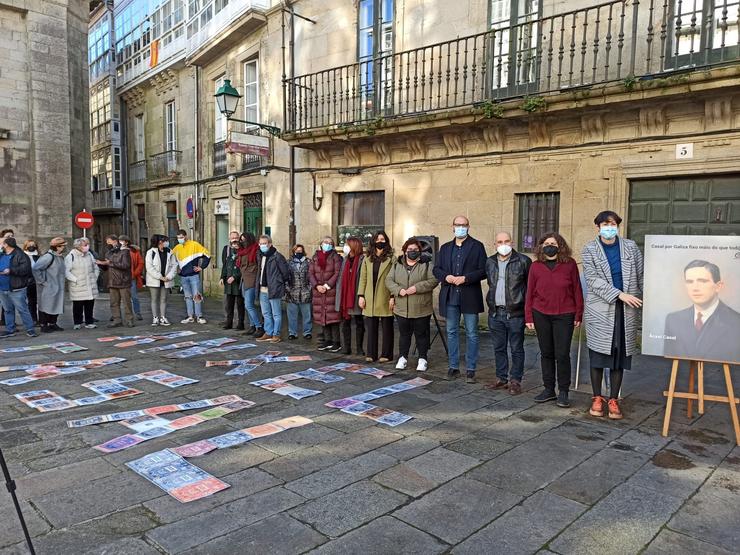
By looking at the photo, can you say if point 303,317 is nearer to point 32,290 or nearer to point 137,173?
point 32,290

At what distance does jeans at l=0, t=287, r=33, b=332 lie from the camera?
9359mm

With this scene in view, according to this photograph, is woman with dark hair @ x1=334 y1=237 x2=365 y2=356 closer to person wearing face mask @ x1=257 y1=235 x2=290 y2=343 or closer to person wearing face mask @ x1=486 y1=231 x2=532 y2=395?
person wearing face mask @ x1=257 y1=235 x2=290 y2=343

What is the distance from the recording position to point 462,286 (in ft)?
20.9

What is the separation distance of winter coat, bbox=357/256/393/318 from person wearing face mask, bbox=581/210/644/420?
9.22 ft

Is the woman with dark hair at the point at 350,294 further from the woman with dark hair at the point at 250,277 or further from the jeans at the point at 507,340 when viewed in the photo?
the jeans at the point at 507,340

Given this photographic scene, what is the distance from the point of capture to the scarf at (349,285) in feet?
25.4

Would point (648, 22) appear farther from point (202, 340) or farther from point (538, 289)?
point (202, 340)

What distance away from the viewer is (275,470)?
384cm

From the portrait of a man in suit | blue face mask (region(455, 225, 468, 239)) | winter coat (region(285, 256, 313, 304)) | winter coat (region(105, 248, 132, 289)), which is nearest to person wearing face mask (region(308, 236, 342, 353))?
winter coat (region(285, 256, 313, 304))

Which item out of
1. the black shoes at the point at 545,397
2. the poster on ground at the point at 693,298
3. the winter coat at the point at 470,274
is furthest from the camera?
the winter coat at the point at 470,274

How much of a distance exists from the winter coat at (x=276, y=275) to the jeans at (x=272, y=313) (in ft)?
0.49

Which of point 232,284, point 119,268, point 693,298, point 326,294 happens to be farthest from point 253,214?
point 693,298

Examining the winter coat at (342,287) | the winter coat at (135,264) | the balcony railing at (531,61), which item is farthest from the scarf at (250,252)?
the balcony railing at (531,61)

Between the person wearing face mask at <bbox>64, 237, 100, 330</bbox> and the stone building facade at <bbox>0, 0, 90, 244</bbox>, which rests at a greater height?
the stone building facade at <bbox>0, 0, 90, 244</bbox>
